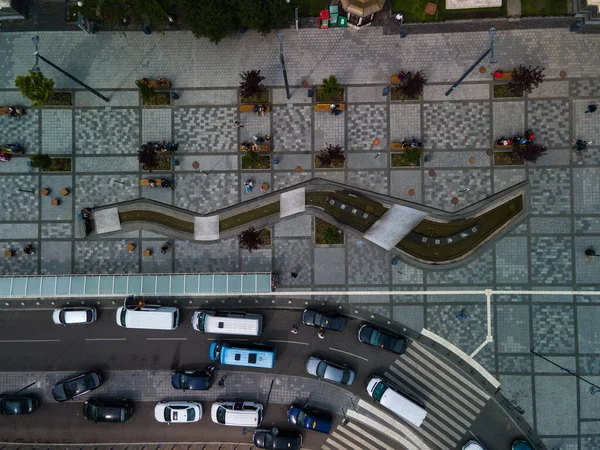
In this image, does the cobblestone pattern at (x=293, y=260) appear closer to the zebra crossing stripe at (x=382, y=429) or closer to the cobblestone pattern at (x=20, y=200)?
the zebra crossing stripe at (x=382, y=429)

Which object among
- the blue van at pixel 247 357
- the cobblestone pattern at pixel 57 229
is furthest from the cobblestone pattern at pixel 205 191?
the blue van at pixel 247 357

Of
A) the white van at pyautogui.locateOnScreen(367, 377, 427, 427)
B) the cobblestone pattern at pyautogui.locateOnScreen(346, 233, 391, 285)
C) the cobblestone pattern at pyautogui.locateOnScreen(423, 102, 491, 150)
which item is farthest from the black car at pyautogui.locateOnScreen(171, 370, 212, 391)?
the cobblestone pattern at pyautogui.locateOnScreen(423, 102, 491, 150)

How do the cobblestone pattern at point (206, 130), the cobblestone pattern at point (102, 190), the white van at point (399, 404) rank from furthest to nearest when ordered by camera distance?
the cobblestone pattern at point (102, 190) → the cobblestone pattern at point (206, 130) → the white van at point (399, 404)

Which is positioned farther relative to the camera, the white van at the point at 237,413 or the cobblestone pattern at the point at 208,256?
the cobblestone pattern at the point at 208,256

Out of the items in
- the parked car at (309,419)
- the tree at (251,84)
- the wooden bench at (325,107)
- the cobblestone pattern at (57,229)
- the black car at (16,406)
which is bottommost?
the parked car at (309,419)

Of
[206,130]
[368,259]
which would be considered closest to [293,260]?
[368,259]

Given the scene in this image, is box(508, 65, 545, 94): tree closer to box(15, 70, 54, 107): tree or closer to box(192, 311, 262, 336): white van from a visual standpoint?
box(192, 311, 262, 336): white van

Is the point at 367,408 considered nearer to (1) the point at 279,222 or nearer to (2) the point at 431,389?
(2) the point at 431,389
